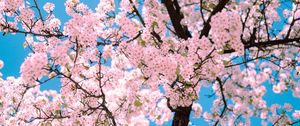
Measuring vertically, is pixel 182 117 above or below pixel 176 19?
below

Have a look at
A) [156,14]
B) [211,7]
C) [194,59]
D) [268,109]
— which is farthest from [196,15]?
[194,59]

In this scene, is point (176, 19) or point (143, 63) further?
point (176, 19)

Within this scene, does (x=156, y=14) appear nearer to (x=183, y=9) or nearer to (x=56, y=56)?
(x=183, y=9)

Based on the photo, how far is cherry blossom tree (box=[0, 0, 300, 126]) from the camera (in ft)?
22.2

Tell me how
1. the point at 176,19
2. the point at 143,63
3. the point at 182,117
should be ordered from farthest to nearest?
the point at 176,19, the point at 182,117, the point at 143,63

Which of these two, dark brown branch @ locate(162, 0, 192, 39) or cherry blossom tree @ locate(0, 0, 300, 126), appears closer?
cherry blossom tree @ locate(0, 0, 300, 126)

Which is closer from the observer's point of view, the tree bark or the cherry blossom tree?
the cherry blossom tree

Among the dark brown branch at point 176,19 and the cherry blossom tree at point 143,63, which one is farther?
the dark brown branch at point 176,19

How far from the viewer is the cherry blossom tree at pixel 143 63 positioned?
6777 millimetres

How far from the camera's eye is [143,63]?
720 centimetres

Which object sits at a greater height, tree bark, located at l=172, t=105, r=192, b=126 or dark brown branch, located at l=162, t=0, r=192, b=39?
dark brown branch, located at l=162, t=0, r=192, b=39

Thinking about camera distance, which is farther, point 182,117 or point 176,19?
point 176,19

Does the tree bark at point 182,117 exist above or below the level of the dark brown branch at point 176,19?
below

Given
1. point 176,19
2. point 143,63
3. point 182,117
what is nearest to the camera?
point 143,63
